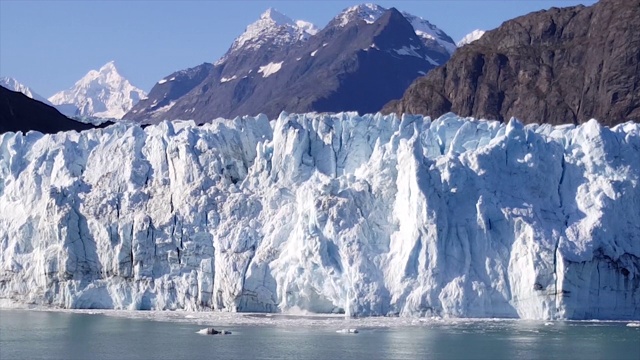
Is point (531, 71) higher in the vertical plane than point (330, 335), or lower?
→ higher

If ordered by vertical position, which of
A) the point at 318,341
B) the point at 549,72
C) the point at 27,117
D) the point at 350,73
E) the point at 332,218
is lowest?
the point at 318,341

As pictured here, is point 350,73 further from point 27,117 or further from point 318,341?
point 318,341

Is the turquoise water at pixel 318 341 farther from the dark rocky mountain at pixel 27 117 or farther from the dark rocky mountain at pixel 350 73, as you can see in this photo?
the dark rocky mountain at pixel 350 73

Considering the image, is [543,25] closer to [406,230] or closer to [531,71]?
[531,71]

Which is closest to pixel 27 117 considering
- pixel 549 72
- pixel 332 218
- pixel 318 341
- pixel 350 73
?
pixel 549 72

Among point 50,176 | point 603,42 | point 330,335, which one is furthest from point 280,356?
point 603,42

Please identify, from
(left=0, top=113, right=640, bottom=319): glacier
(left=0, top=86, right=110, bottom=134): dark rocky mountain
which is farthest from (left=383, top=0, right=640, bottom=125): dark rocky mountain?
(left=0, top=113, right=640, bottom=319): glacier
